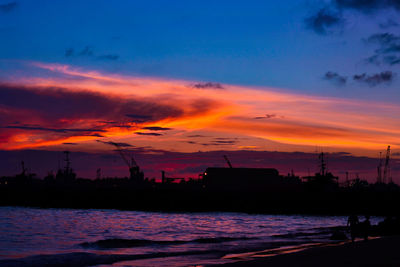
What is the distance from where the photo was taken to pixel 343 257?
27.6m

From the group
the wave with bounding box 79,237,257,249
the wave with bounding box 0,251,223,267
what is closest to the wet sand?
the wave with bounding box 0,251,223,267

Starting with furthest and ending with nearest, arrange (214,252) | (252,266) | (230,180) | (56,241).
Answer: (230,180), (56,241), (214,252), (252,266)

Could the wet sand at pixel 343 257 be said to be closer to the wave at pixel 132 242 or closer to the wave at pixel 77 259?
the wave at pixel 77 259

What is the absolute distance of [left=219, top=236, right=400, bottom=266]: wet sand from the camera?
25.2m

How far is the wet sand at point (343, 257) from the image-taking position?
25.2 metres

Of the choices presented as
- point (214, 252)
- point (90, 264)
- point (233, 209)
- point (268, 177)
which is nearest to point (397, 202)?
point (233, 209)

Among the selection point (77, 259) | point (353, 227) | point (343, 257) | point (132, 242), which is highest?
point (353, 227)

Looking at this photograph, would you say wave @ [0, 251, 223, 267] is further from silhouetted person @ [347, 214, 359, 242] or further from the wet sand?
silhouetted person @ [347, 214, 359, 242]

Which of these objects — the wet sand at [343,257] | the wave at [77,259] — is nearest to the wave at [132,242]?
the wave at [77,259]

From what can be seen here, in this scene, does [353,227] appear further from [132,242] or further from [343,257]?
[132,242]

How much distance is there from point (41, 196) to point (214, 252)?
15286 centimetres

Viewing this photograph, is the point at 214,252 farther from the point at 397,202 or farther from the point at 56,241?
the point at 397,202

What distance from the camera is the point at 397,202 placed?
442 feet

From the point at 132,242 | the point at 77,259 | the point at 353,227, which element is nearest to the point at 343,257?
the point at 353,227
